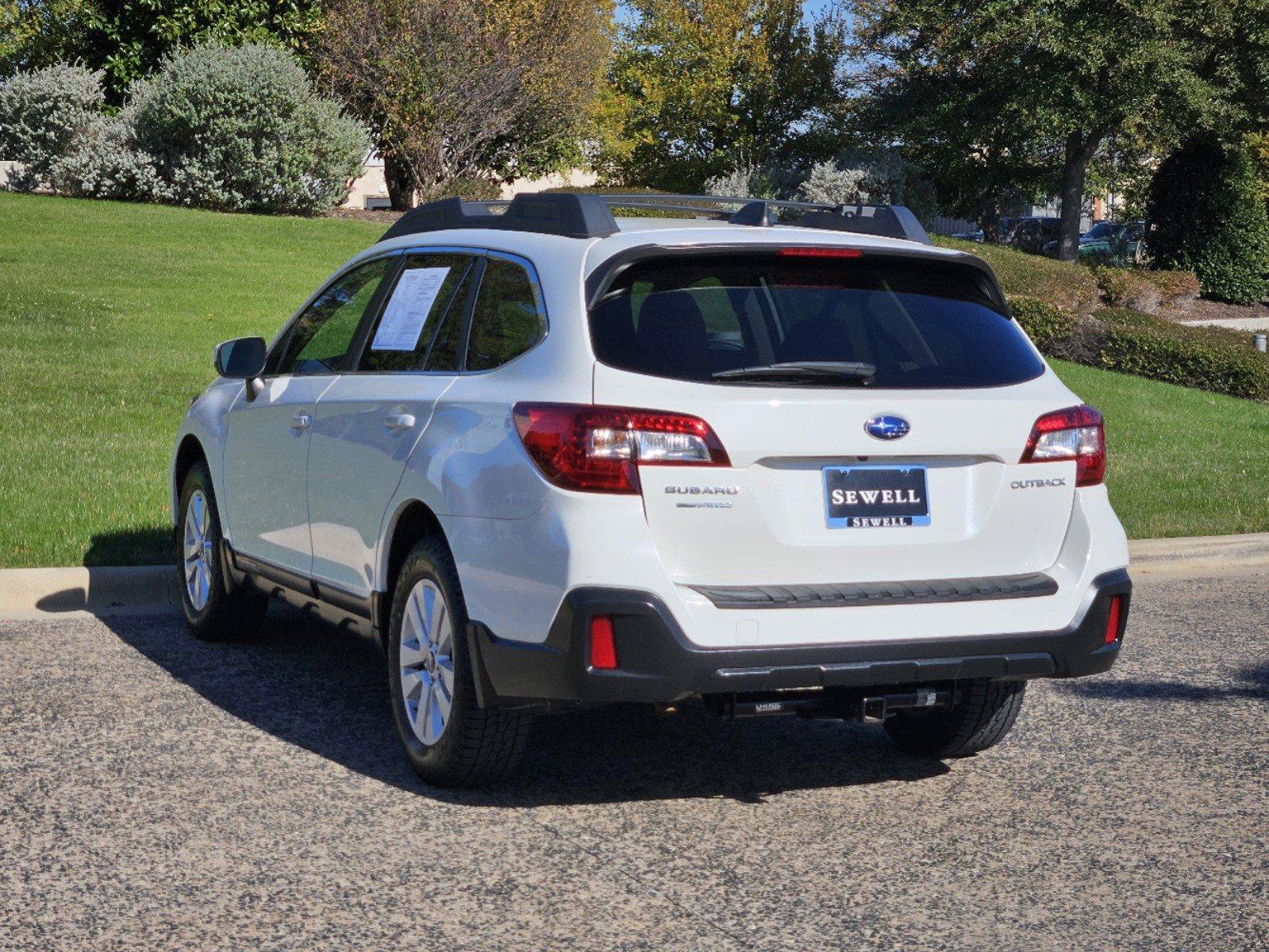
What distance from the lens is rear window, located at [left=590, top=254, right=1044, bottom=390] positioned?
465 centimetres

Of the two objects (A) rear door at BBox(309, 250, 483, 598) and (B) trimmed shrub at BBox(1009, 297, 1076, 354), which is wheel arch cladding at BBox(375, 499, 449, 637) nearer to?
(A) rear door at BBox(309, 250, 483, 598)

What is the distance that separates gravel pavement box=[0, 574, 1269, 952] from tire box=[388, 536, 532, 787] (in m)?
0.14

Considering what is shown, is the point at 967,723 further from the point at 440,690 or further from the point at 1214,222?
the point at 1214,222

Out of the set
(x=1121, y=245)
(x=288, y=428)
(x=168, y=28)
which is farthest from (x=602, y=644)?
(x=1121, y=245)

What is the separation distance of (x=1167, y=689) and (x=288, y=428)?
150 inches

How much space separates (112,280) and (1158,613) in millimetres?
14611

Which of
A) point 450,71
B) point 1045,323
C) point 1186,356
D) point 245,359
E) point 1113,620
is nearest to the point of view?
point 1113,620

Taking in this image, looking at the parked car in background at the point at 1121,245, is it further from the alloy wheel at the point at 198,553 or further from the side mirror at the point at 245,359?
the side mirror at the point at 245,359

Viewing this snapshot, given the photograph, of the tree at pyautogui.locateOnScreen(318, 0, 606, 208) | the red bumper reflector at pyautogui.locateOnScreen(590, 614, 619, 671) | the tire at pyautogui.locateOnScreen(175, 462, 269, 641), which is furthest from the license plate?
the tree at pyautogui.locateOnScreen(318, 0, 606, 208)

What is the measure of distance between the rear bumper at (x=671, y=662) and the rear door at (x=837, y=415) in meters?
0.19

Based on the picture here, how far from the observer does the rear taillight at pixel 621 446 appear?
440 centimetres

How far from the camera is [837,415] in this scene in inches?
181

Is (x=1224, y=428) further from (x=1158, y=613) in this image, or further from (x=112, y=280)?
(x=112, y=280)

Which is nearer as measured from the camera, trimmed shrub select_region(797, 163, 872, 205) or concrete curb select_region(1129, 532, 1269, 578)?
concrete curb select_region(1129, 532, 1269, 578)
